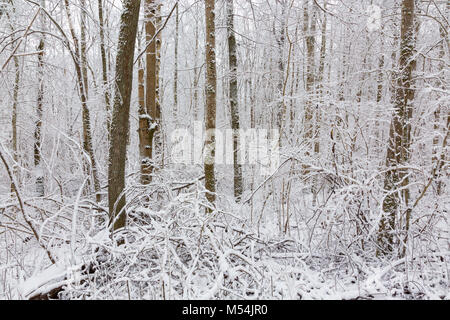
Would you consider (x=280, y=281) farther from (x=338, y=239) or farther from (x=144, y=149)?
(x=144, y=149)

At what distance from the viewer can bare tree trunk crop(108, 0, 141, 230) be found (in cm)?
357

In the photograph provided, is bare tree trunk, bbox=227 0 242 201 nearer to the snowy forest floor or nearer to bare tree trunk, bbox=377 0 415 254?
the snowy forest floor

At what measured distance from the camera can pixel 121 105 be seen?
362cm

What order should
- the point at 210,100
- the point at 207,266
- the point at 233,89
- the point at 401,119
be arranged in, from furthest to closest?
the point at 233,89, the point at 210,100, the point at 401,119, the point at 207,266

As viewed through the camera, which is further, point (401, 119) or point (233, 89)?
point (233, 89)

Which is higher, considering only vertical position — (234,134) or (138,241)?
(234,134)

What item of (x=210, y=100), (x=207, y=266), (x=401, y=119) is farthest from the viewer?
(x=210, y=100)

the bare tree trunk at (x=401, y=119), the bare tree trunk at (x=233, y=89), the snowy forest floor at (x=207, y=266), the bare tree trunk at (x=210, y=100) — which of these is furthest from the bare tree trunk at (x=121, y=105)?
the bare tree trunk at (x=233, y=89)

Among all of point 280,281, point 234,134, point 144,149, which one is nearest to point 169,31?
point 234,134

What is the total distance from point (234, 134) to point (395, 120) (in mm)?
4936

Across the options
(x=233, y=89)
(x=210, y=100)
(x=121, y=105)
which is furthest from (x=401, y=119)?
(x=233, y=89)

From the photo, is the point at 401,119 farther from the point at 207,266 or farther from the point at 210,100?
the point at 207,266

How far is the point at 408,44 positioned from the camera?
3.78 metres

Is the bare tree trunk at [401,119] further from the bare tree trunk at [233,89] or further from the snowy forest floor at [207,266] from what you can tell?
the bare tree trunk at [233,89]
